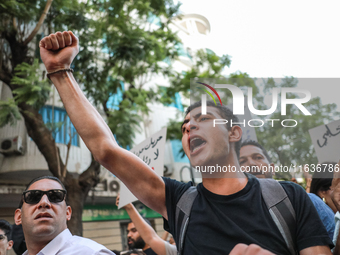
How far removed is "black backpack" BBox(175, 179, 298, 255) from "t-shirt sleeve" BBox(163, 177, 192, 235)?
0.02m

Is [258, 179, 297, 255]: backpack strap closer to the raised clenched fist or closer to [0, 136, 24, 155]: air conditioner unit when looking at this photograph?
the raised clenched fist

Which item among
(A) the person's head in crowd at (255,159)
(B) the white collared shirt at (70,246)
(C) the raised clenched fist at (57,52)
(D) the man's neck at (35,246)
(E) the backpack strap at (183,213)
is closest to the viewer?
(E) the backpack strap at (183,213)

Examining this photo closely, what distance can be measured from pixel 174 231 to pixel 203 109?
0.55m

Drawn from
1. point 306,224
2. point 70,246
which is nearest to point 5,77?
point 70,246

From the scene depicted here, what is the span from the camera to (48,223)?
7.80ft

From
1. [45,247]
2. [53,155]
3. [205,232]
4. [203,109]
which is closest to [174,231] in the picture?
[205,232]

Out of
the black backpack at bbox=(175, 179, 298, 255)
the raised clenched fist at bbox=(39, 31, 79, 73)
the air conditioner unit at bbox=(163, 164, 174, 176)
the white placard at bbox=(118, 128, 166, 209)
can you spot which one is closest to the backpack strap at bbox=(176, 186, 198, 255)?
the black backpack at bbox=(175, 179, 298, 255)

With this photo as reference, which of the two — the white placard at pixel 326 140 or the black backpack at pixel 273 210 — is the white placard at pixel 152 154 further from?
the black backpack at pixel 273 210

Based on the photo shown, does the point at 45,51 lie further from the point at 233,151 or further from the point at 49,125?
the point at 49,125

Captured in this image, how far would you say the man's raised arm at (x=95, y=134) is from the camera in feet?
4.44

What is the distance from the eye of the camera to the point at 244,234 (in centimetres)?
124

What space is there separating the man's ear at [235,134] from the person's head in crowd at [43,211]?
1531mm

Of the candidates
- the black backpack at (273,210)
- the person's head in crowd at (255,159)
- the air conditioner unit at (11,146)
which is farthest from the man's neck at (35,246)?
the air conditioner unit at (11,146)

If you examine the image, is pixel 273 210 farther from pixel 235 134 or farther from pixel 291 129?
pixel 291 129
